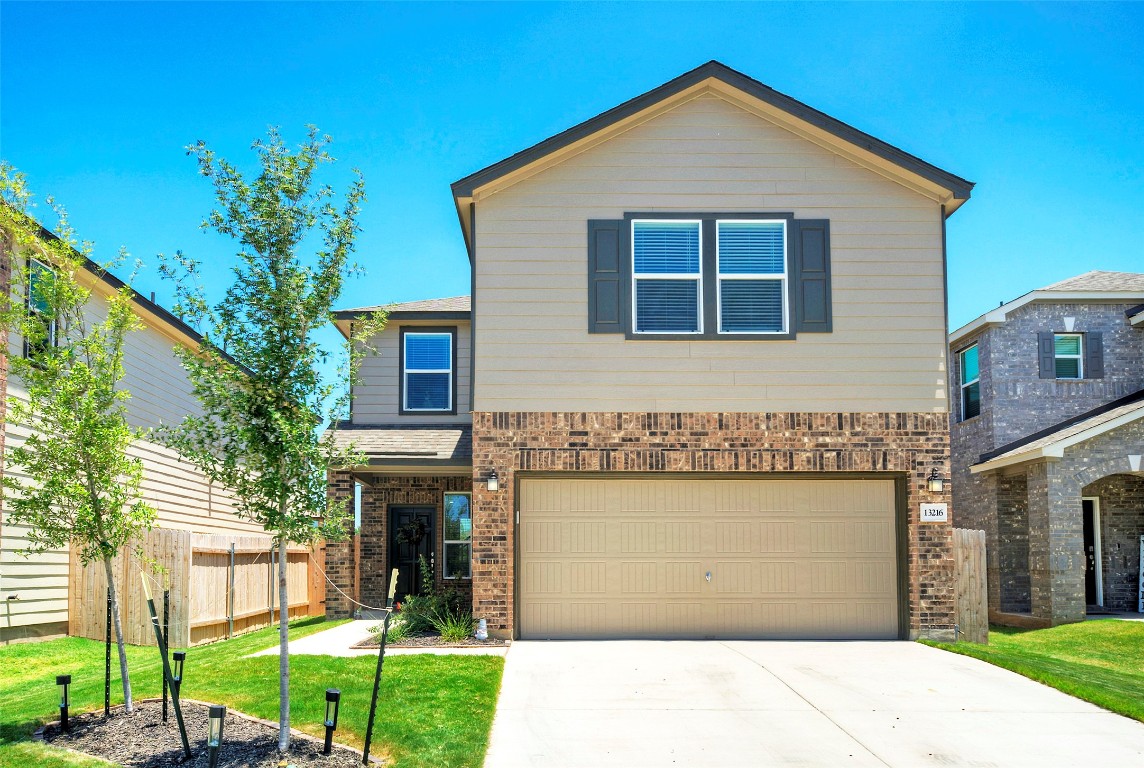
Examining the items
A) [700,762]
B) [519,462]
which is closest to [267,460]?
[700,762]

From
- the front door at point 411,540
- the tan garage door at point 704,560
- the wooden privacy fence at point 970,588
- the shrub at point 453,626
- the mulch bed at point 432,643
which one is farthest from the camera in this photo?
the front door at point 411,540

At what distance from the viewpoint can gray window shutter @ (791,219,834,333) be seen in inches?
530

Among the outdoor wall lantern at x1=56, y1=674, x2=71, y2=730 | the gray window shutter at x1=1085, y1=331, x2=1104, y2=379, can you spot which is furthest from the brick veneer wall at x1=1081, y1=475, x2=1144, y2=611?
the outdoor wall lantern at x1=56, y1=674, x2=71, y2=730

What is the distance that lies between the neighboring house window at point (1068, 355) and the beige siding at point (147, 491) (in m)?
16.0

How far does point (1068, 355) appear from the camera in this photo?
66.0 feet

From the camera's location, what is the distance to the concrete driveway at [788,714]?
7.62 metres

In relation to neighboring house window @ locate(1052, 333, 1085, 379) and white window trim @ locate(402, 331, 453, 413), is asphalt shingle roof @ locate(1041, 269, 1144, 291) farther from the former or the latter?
white window trim @ locate(402, 331, 453, 413)

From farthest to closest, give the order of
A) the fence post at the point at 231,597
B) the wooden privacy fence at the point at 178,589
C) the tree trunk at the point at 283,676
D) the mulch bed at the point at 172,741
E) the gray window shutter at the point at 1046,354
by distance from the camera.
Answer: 1. the gray window shutter at the point at 1046,354
2. the fence post at the point at 231,597
3. the wooden privacy fence at the point at 178,589
4. the tree trunk at the point at 283,676
5. the mulch bed at the point at 172,741

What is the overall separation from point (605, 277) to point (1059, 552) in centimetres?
921

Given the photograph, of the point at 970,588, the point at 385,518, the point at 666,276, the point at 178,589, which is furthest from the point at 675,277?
the point at 178,589

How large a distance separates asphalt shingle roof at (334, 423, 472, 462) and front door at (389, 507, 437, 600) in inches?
58.0

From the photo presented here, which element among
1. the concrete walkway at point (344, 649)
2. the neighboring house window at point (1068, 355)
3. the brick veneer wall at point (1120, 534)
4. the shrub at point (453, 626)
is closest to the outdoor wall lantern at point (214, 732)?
the concrete walkway at point (344, 649)

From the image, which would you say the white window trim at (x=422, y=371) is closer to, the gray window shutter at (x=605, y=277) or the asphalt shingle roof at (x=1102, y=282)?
the gray window shutter at (x=605, y=277)

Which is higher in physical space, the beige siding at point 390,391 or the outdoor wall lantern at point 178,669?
the beige siding at point 390,391
